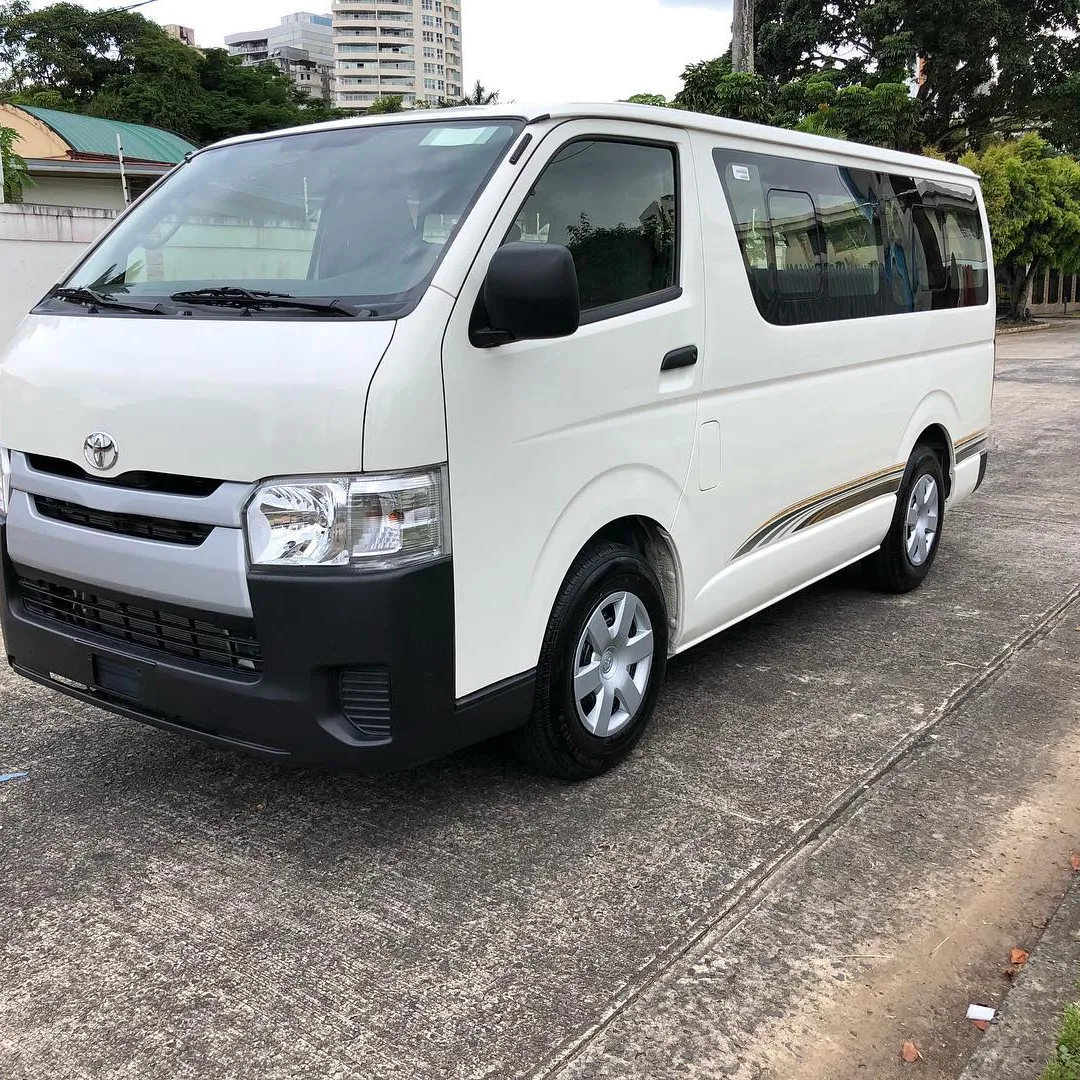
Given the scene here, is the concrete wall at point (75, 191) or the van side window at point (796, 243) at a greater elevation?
the concrete wall at point (75, 191)

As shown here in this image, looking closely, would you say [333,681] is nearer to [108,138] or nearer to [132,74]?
[108,138]

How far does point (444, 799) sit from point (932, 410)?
11.5ft

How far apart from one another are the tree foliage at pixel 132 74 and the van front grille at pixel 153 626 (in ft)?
180

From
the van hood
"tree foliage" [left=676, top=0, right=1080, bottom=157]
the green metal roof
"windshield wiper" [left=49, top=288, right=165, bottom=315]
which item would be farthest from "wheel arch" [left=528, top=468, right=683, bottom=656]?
the green metal roof

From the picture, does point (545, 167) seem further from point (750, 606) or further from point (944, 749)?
point (944, 749)

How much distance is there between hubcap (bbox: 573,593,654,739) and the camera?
11.3 ft

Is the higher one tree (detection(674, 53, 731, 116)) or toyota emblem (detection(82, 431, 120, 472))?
tree (detection(674, 53, 731, 116))

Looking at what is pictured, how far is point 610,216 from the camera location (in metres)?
3.43

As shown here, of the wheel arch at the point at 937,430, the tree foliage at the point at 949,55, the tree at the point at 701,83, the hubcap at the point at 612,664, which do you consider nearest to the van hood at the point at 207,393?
the hubcap at the point at 612,664

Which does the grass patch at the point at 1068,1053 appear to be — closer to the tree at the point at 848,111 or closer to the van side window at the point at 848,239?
the van side window at the point at 848,239

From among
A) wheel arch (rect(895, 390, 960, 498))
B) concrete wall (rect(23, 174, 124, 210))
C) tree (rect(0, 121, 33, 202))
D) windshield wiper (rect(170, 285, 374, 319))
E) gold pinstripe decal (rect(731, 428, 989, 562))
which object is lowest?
gold pinstripe decal (rect(731, 428, 989, 562))

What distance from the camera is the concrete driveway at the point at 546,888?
2.44 metres

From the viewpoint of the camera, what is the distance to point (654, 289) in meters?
3.58

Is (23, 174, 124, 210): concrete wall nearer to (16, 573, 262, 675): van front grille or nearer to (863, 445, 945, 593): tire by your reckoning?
(863, 445, 945, 593): tire
